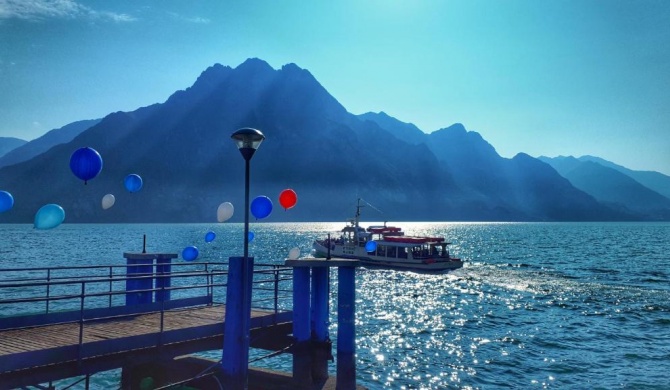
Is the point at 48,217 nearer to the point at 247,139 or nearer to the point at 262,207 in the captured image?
the point at 262,207

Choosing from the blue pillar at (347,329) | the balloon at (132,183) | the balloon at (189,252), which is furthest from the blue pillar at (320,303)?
the balloon at (132,183)

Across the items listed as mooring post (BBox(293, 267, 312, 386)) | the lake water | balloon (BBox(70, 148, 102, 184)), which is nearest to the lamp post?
mooring post (BBox(293, 267, 312, 386))

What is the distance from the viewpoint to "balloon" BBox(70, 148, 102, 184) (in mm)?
14578

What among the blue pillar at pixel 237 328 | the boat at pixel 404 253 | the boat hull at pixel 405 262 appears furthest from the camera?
the boat at pixel 404 253

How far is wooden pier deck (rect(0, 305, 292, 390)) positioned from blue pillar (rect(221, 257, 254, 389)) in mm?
1241

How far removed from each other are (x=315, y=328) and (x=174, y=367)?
15.9 ft

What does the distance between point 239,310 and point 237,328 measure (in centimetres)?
37

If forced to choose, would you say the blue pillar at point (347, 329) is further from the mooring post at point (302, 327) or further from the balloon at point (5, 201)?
the balloon at point (5, 201)

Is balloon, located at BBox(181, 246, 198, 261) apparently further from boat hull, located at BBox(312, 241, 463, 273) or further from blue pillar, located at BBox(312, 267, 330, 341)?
boat hull, located at BBox(312, 241, 463, 273)

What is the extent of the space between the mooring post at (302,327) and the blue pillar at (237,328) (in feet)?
6.45

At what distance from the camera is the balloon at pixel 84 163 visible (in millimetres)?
14578

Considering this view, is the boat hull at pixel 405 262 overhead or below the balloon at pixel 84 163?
below

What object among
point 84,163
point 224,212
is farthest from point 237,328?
point 224,212

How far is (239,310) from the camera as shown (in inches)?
409
